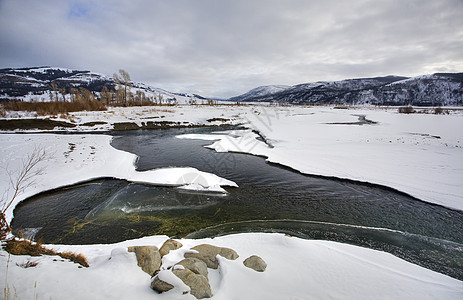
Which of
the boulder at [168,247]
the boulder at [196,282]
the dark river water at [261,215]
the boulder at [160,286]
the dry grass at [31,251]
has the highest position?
the dry grass at [31,251]

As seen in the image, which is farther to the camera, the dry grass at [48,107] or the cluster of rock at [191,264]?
the dry grass at [48,107]

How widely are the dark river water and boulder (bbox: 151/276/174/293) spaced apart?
2769mm

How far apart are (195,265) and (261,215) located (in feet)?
12.8

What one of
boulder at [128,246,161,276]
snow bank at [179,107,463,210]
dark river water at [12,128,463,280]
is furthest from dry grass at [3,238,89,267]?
snow bank at [179,107,463,210]

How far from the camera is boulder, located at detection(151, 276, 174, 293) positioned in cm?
326

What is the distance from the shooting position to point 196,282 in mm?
3441

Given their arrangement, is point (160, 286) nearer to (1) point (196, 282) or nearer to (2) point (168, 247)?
(1) point (196, 282)

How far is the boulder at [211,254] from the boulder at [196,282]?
0.53m

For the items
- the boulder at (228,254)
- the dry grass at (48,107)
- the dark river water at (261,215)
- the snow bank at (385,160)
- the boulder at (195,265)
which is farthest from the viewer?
the dry grass at (48,107)

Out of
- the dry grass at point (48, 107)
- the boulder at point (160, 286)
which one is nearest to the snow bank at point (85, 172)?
the boulder at point (160, 286)

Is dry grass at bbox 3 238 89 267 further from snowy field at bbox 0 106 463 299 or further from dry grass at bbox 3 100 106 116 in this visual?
dry grass at bbox 3 100 106 116

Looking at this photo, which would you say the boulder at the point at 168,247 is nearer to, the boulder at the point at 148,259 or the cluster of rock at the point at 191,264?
the cluster of rock at the point at 191,264

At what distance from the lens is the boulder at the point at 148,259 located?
12.7 ft

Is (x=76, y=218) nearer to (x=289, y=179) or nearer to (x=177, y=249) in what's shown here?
(x=177, y=249)
